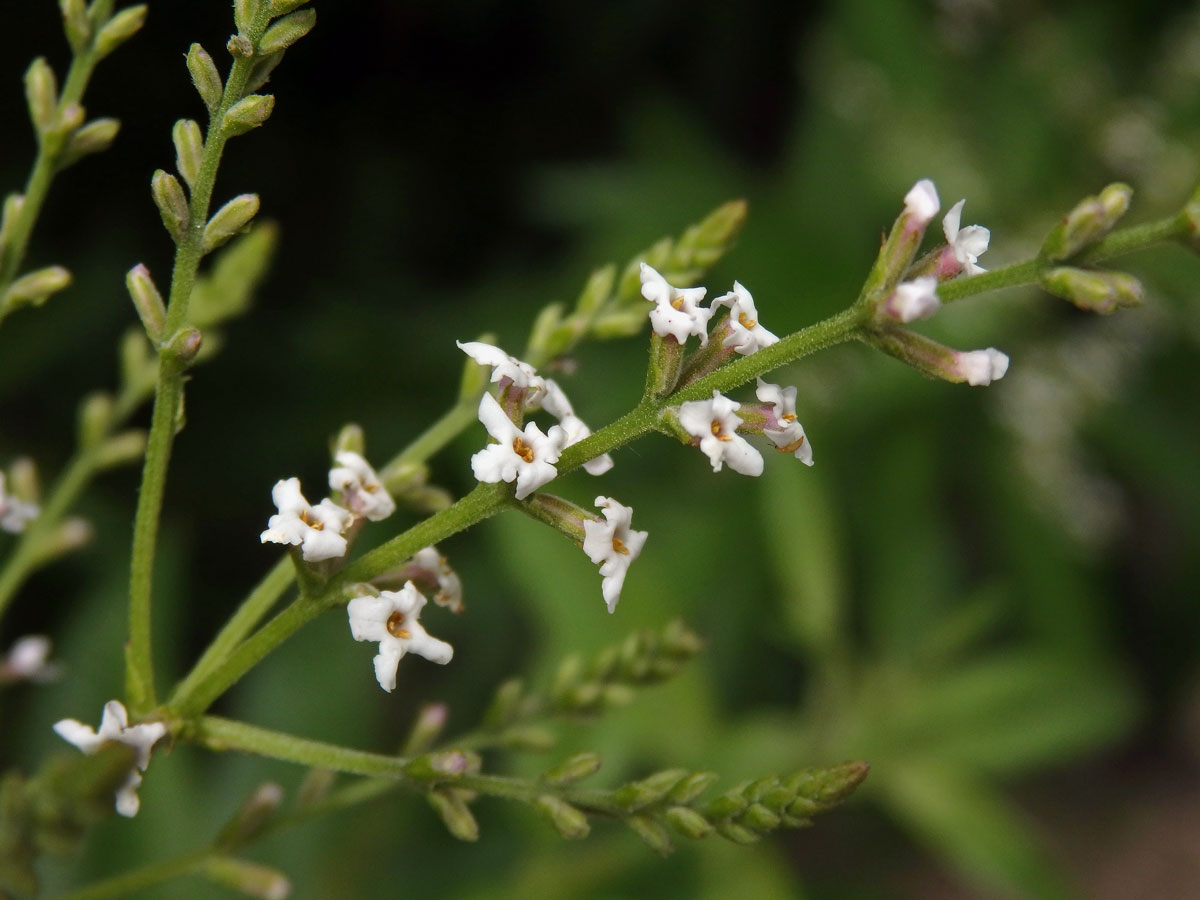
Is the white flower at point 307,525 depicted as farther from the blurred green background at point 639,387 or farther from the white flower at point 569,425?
the blurred green background at point 639,387

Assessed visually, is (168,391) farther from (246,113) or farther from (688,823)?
(688,823)

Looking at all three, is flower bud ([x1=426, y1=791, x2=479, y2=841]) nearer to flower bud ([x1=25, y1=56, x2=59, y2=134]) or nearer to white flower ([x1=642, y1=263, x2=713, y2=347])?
white flower ([x1=642, y1=263, x2=713, y2=347])

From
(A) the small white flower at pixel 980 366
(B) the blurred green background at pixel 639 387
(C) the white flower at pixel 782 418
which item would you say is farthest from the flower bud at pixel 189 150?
(B) the blurred green background at pixel 639 387

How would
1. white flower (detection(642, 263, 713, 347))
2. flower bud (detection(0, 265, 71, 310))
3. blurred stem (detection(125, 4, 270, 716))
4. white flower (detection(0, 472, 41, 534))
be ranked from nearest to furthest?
1. white flower (detection(642, 263, 713, 347))
2. blurred stem (detection(125, 4, 270, 716))
3. flower bud (detection(0, 265, 71, 310))
4. white flower (detection(0, 472, 41, 534))

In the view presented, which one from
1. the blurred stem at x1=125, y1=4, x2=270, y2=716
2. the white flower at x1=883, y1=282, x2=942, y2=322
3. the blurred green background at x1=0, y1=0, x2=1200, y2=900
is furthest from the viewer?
the blurred green background at x1=0, y1=0, x2=1200, y2=900

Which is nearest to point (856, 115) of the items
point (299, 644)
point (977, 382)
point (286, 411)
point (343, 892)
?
point (286, 411)

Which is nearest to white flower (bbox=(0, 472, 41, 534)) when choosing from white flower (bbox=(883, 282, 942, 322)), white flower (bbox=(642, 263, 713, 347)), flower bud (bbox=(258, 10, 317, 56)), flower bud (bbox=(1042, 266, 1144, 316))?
flower bud (bbox=(258, 10, 317, 56))
